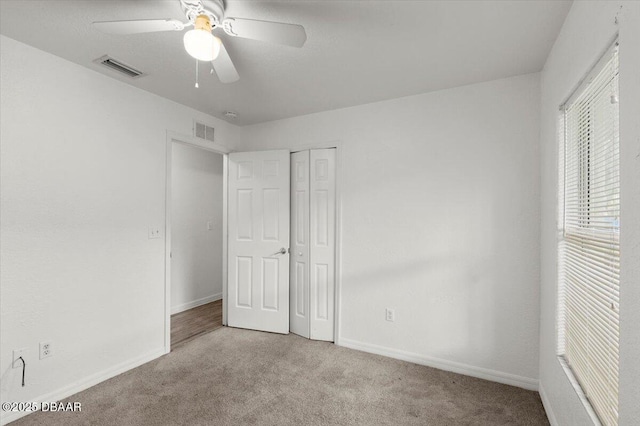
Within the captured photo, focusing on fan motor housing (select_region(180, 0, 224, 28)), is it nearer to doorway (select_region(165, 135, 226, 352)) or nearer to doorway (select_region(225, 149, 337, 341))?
doorway (select_region(225, 149, 337, 341))

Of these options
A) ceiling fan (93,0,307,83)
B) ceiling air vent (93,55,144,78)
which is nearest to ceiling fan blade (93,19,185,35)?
ceiling fan (93,0,307,83)

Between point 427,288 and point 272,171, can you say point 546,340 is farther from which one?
point 272,171

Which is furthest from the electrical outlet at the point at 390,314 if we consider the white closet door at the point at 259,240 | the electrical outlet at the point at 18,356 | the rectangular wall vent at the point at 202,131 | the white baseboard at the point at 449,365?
the electrical outlet at the point at 18,356

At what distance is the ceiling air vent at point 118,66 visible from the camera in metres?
2.26

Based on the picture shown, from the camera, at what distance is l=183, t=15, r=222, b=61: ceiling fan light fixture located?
4.59 feet

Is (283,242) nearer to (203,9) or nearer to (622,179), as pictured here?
(203,9)

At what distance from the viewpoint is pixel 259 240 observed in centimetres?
362

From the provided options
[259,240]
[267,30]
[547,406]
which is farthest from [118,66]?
[547,406]

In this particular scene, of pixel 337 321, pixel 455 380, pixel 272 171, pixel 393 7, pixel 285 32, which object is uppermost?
pixel 393 7

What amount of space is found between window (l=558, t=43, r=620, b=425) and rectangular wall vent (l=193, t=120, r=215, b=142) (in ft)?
10.3

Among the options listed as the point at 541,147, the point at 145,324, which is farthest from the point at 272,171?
the point at 541,147

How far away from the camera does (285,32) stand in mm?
1471

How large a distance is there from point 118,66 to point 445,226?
9.61 feet

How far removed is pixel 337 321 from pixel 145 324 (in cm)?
181
